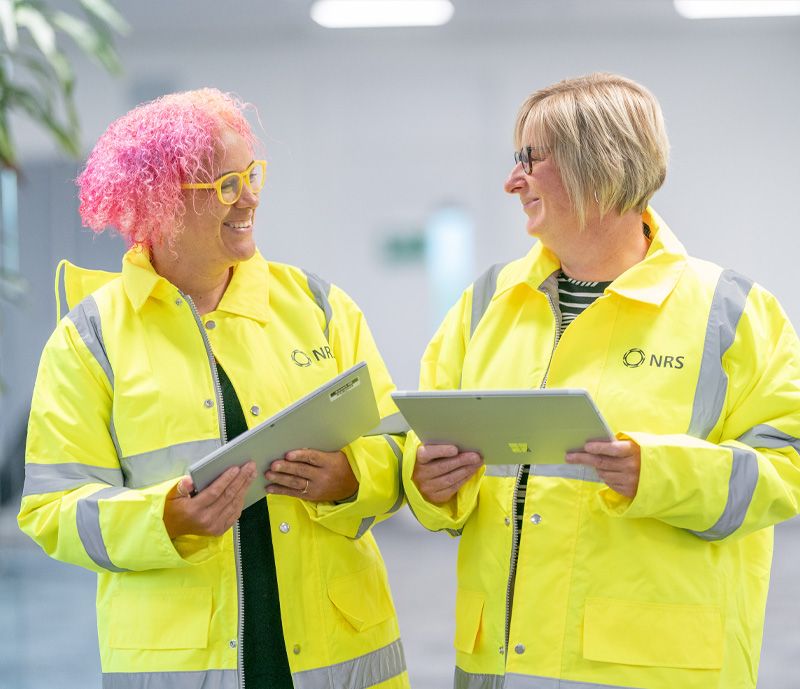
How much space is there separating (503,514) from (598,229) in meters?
0.56

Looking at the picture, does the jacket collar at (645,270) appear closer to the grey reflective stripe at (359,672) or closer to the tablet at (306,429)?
the tablet at (306,429)

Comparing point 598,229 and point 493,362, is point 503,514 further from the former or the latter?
point 598,229

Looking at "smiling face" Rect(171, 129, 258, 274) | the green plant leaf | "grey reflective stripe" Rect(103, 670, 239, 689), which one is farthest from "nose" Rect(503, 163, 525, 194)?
the green plant leaf

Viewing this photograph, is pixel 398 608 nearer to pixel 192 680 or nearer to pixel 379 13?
pixel 379 13

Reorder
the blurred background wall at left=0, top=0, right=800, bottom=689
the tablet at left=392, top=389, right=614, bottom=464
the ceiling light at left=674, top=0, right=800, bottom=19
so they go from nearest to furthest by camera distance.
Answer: the tablet at left=392, top=389, right=614, bottom=464
the ceiling light at left=674, top=0, right=800, bottom=19
the blurred background wall at left=0, top=0, right=800, bottom=689

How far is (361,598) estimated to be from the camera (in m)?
2.14

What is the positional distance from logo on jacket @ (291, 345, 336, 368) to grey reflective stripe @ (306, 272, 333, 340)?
0.05m

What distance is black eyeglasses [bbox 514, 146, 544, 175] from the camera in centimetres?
209

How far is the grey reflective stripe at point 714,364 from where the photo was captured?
76.4 inches

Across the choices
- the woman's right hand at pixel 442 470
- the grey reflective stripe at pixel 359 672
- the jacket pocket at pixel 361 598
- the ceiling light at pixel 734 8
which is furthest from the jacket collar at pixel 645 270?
the ceiling light at pixel 734 8

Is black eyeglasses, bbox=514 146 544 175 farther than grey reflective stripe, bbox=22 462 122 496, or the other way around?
black eyeglasses, bbox=514 146 544 175

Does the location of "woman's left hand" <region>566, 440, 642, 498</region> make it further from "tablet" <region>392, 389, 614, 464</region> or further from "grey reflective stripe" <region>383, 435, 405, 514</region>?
"grey reflective stripe" <region>383, 435, 405, 514</region>

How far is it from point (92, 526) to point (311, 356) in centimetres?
54

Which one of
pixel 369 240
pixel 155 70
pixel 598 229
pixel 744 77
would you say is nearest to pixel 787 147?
pixel 744 77
